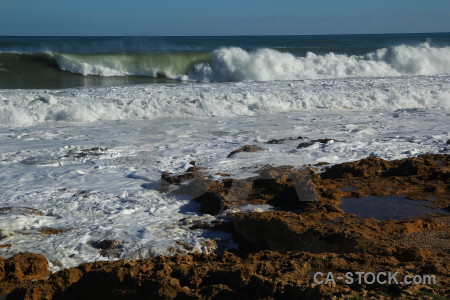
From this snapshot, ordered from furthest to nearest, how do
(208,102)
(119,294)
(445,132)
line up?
1. (208,102)
2. (445,132)
3. (119,294)

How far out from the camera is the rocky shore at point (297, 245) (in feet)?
11.5

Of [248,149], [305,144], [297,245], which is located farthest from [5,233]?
[305,144]

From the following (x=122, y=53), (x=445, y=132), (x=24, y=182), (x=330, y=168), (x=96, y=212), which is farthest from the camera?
(x=122, y=53)

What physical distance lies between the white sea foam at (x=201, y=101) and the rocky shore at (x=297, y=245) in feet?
18.8

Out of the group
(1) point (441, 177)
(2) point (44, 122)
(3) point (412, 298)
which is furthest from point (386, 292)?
(2) point (44, 122)

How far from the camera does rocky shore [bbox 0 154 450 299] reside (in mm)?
3496

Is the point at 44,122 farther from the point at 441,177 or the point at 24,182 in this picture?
the point at 441,177

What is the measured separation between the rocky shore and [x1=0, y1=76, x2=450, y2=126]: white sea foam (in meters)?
5.74

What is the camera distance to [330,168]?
24.1ft

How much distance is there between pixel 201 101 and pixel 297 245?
8.83 metres

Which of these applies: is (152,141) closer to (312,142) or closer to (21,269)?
(312,142)

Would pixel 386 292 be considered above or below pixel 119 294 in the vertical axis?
above

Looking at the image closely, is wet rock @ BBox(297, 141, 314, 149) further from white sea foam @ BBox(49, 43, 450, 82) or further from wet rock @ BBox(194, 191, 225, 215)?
white sea foam @ BBox(49, 43, 450, 82)

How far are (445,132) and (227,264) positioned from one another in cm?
693
